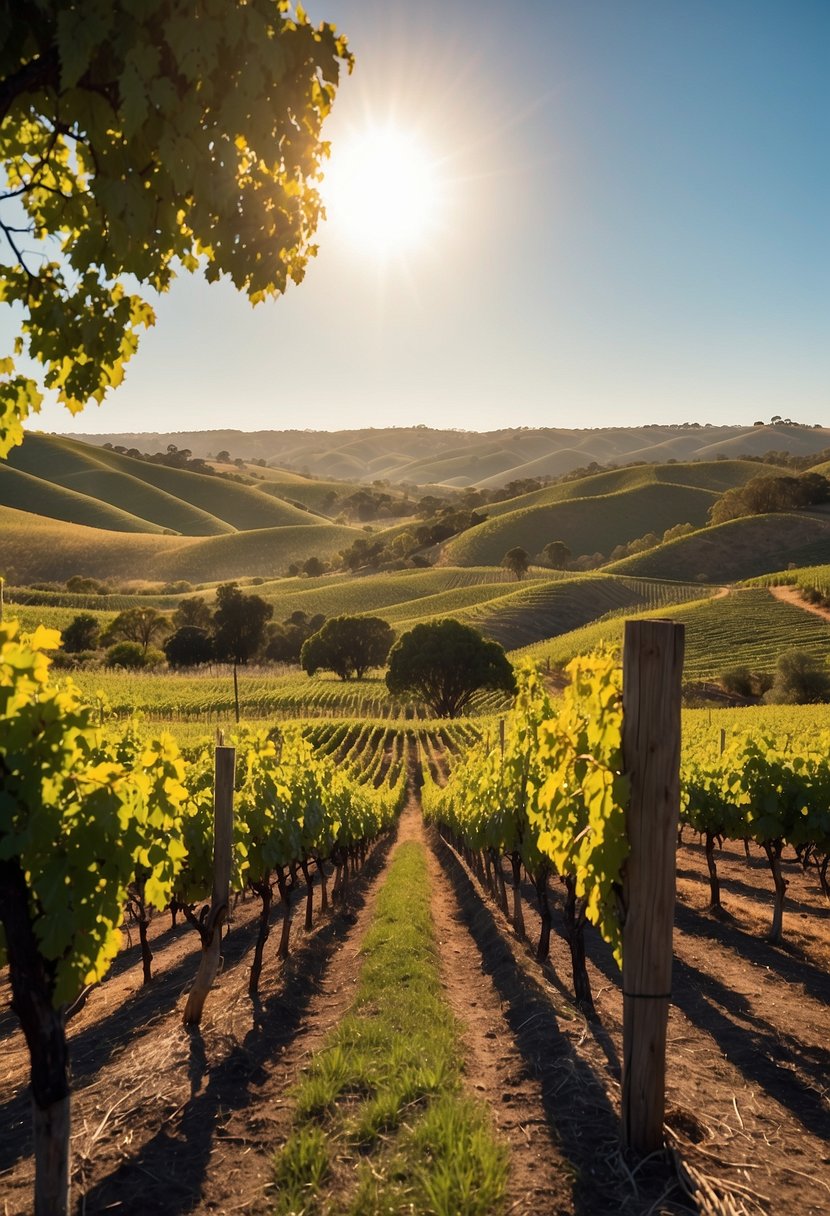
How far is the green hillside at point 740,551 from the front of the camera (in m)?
86.9

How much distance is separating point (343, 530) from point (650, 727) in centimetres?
15361

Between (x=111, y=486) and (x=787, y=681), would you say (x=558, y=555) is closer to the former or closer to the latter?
(x=787, y=681)

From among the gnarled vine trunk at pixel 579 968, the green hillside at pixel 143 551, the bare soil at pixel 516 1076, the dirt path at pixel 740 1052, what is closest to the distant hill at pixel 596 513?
the green hillside at pixel 143 551

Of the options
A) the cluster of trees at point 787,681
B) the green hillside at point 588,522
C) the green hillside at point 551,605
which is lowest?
the cluster of trees at point 787,681

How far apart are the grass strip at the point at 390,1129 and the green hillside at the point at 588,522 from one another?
357 feet

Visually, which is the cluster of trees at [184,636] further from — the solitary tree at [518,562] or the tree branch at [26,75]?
the tree branch at [26,75]

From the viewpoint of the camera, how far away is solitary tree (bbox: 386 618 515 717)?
53531 mm

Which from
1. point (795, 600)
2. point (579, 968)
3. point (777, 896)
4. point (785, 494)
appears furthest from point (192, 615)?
point (579, 968)

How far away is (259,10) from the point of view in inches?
125

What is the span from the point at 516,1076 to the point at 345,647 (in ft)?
→ 196

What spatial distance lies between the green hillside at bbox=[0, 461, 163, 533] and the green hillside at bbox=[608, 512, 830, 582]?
93.7 m

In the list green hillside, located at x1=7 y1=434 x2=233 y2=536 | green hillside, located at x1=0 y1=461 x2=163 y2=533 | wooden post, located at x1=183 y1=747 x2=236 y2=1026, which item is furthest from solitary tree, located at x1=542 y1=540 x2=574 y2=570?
wooden post, located at x1=183 y1=747 x2=236 y2=1026

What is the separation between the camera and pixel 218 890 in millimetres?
7336

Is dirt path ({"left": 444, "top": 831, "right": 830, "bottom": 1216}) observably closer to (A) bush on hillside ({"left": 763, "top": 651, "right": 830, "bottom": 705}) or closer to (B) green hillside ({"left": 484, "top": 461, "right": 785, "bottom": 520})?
(A) bush on hillside ({"left": 763, "top": 651, "right": 830, "bottom": 705})
